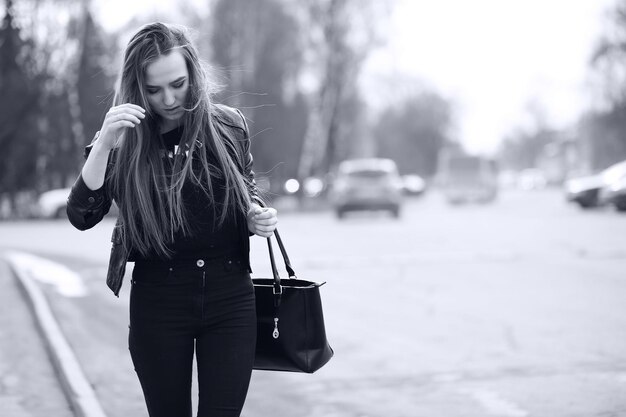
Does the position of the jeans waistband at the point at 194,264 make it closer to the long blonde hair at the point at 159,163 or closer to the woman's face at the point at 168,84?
the long blonde hair at the point at 159,163

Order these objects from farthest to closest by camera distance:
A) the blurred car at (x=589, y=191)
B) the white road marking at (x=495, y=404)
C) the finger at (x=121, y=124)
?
1. the blurred car at (x=589, y=191)
2. the white road marking at (x=495, y=404)
3. the finger at (x=121, y=124)

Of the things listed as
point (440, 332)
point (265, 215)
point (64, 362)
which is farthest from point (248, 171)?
point (440, 332)

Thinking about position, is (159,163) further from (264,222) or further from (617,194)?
(617,194)

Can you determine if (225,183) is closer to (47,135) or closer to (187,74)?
(187,74)

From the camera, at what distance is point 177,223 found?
288 centimetres

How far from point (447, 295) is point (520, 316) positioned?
164cm

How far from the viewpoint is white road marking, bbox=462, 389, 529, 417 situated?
5508mm

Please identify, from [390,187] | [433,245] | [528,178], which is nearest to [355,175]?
[390,187]

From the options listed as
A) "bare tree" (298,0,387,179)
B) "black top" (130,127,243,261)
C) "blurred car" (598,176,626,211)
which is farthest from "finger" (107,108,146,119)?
"bare tree" (298,0,387,179)

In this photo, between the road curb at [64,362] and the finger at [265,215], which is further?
the road curb at [64,362]

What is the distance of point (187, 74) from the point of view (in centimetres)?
295

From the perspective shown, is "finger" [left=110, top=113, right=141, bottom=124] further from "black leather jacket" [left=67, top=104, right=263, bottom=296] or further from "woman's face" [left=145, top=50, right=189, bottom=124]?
"black leather jacket" [left=67, top=104, right=263, bottom=296]

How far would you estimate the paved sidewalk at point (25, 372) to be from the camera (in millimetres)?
5816

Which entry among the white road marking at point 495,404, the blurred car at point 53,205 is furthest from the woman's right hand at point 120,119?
the blurred car at point 53,205
